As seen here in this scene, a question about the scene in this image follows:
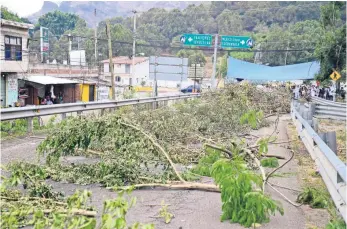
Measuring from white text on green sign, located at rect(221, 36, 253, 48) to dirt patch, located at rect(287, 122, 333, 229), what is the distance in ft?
80.1

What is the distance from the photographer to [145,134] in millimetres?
7465

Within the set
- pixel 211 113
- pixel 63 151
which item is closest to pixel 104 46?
pixel 211 113

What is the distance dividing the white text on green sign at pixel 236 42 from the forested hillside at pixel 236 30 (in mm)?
6197

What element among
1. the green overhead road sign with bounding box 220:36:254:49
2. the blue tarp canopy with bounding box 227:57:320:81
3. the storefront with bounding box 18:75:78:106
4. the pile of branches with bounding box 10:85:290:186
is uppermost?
the green overhead road sign with bounding box 220:36:254:49

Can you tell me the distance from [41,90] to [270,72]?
19940 millimetres

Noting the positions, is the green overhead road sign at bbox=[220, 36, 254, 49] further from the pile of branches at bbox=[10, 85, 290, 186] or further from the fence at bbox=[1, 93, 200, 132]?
the pile of branches at bbox=[10, 85, 290, 186]

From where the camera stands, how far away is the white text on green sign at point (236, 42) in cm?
3600

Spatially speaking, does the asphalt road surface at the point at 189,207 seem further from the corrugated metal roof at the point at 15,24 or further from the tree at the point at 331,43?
the tree at the point at 331,43

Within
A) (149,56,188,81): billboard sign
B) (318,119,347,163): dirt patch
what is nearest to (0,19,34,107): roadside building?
(149,56,188,81): billboard sign

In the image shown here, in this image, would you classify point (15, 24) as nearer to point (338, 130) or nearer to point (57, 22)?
point (338, 130)

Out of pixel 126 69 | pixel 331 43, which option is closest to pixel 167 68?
pixel 331 43

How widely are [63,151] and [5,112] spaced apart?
12.3 ft

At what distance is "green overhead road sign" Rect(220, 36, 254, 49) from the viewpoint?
36.0 m

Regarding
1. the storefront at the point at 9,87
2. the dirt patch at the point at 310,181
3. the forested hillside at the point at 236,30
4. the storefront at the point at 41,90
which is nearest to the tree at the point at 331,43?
the forested hillside at the point at 236,30
